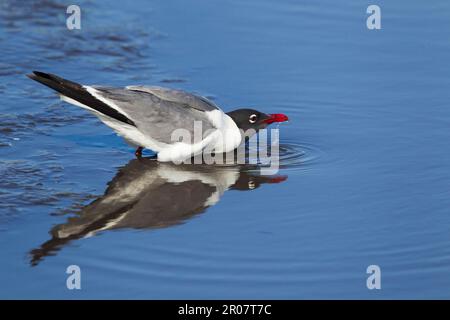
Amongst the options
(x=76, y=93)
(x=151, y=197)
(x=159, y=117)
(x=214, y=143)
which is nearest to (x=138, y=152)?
(x=159, y=117)

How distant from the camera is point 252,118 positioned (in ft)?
30.0

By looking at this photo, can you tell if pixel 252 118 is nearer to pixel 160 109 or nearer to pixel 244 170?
pixel 244 170

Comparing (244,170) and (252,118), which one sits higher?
(252,118)

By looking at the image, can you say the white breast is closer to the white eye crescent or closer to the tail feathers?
the white eye crescent

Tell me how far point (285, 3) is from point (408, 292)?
6792mm

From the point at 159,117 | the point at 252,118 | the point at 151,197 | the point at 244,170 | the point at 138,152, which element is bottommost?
the point at 151,197

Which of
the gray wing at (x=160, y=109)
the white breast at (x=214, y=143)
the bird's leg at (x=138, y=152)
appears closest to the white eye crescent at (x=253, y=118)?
the white breast at (x=214, y=143)

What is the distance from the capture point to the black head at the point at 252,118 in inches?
358

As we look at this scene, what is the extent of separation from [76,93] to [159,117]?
794 mm

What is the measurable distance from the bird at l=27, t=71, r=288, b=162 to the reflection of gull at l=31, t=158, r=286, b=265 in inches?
8.1

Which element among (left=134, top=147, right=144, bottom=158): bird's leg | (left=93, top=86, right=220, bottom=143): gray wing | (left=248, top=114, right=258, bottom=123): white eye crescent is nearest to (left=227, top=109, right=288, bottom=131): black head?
(left=248, top=114, right=258, bottom=123): white eye crescent

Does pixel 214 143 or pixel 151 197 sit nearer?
pixel 151 197

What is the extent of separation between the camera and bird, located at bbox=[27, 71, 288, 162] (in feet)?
27.5

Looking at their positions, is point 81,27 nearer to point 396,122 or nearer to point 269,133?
point 269,133
